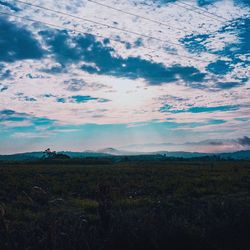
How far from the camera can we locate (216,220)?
31.1 feet

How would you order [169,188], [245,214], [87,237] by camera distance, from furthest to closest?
[169,188] → [245,214] → [87,237]

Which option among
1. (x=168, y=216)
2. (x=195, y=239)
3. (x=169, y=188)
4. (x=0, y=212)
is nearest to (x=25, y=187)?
(x=169, y=188)

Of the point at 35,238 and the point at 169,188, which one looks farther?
the point at 169,188

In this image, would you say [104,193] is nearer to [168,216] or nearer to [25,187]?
[168,216]

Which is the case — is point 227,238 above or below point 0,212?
below

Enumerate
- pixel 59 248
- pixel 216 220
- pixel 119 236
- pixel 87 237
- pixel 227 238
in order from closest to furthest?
pixel 59 248 < pixel 87 237 < pixel 119 236 < pixel 227 238 < pixel 216 220

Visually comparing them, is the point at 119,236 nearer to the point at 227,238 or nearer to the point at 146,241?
the point at 146,241

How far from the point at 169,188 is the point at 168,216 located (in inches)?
653

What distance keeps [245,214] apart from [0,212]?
7023 mm

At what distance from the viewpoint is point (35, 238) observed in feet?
22.2

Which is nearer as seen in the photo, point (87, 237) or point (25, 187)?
point (87, 237)

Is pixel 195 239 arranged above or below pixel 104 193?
below

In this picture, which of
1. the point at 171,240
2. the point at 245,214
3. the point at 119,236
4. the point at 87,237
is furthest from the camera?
the point at 245,214

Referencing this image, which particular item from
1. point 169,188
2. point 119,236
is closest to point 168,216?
point 119,236
